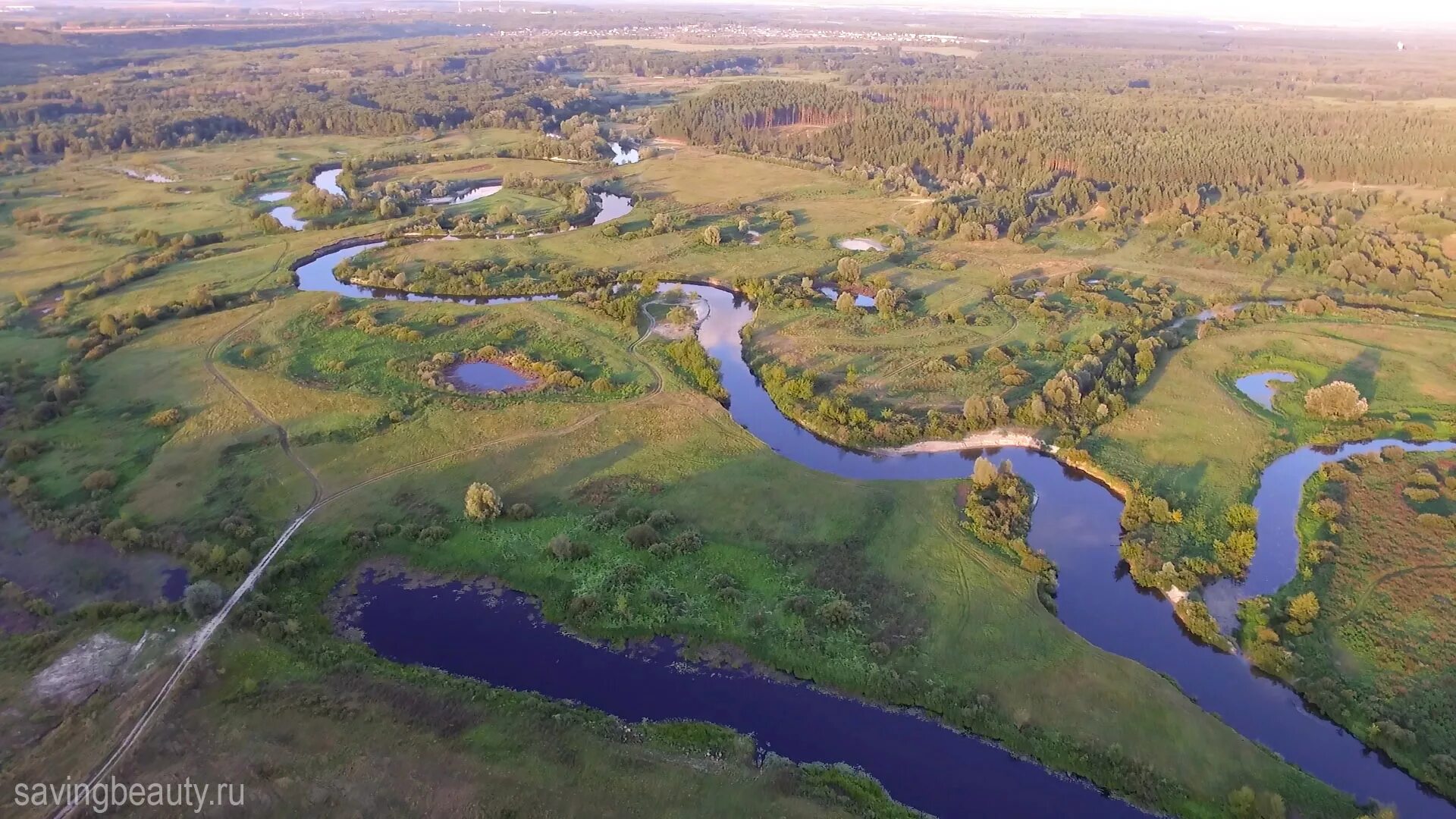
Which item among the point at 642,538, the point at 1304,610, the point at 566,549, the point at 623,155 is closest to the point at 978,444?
the point at 1304,610

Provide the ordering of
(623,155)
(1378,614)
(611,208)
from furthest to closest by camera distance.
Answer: (623,155), (611,208), (1378,614)

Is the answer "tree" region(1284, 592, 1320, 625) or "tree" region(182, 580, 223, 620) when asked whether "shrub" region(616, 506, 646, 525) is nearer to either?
"tree" region(182, 580, 223, 620)

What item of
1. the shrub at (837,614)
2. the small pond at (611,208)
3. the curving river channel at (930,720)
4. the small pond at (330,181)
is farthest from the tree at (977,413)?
the small pond at (330,181)

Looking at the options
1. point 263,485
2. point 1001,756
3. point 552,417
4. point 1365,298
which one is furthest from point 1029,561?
point 1365,298

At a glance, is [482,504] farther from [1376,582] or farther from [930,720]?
[1376,582]

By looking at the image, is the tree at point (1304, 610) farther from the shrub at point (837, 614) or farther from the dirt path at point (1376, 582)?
the shrub at point (837, 614)

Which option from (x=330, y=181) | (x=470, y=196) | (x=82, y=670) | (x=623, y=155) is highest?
(x=623, y=155)

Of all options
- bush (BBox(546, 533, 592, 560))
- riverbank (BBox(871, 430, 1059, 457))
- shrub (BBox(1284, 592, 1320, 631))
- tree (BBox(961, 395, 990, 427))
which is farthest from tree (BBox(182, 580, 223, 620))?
shrub (BBox(1284, 592, 1320, 631))

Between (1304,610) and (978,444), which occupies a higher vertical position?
(978,444)
